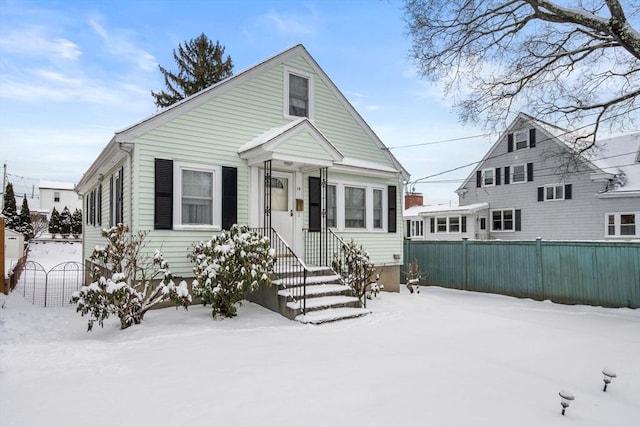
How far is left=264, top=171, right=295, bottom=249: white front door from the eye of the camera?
9664 mm

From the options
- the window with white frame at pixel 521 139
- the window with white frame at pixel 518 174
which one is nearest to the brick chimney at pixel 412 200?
the window with white frame at pixel 518 174

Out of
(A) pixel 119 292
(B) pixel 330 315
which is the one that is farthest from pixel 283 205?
(A) pixel 119 292

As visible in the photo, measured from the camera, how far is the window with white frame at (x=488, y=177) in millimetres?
23266

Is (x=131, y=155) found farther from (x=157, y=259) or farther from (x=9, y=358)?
(x=9, y=358)

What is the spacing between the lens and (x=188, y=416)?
3350 millimetres

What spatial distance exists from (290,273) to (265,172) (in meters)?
2.55

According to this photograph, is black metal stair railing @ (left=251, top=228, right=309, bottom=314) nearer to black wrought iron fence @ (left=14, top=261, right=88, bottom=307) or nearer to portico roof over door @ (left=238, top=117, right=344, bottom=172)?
portico roof over door @ (left=238, top=117, right=344, bottom=172)

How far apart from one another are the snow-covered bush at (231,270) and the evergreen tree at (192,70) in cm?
2191

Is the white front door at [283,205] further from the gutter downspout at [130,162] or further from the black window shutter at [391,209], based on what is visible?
the black window shutter at [391,209]

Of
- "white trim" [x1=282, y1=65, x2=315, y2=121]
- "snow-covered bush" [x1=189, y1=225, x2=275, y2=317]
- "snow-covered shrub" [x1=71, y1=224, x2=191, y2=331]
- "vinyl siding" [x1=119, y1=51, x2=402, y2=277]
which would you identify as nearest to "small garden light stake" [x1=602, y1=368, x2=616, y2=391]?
"snow-covered bush" [x1=189, y1=225, x2=275, y2=317]

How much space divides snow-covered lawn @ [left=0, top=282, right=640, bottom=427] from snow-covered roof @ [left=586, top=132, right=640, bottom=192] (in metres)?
13.6

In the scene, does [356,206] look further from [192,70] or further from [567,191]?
[192,70]

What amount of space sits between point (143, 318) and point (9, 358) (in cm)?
241

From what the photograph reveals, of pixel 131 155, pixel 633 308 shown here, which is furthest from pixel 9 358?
pixel 633 308
